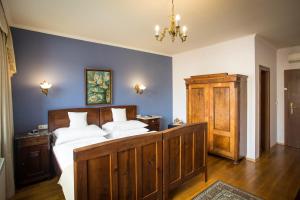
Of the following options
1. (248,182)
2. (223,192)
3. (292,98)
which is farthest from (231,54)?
(223,192)

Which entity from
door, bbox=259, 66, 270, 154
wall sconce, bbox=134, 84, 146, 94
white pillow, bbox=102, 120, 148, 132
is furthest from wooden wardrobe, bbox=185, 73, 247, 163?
white pillow, bbox=102, 120, 148, 132

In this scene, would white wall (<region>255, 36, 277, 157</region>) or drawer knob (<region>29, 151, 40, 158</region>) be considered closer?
drawer knob (<region>29, 151, 40, 158</region>)

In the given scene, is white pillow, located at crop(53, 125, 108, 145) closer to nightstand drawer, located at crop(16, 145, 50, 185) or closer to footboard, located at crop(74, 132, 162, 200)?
nightstand drawer, located at crop(16, 145, 50, 185)

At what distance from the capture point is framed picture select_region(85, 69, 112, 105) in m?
3.58

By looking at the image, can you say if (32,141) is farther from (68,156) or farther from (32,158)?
(68,156)

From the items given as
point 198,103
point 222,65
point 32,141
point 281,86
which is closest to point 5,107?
point 32,141

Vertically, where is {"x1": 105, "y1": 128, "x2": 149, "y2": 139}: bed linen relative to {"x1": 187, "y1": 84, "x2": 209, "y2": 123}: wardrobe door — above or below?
below

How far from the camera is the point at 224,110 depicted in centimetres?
342

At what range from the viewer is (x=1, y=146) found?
2.19m

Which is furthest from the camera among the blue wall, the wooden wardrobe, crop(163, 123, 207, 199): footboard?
the wooden wardrobe

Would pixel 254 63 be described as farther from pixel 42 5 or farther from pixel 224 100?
pixel 42 5

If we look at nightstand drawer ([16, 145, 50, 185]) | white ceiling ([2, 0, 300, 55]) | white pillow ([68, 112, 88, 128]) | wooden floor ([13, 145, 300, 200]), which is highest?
white ceiling ([2, 0, 300, 55])

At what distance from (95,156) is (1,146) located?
1653mm

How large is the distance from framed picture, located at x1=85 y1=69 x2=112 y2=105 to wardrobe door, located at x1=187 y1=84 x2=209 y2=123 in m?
1.95
